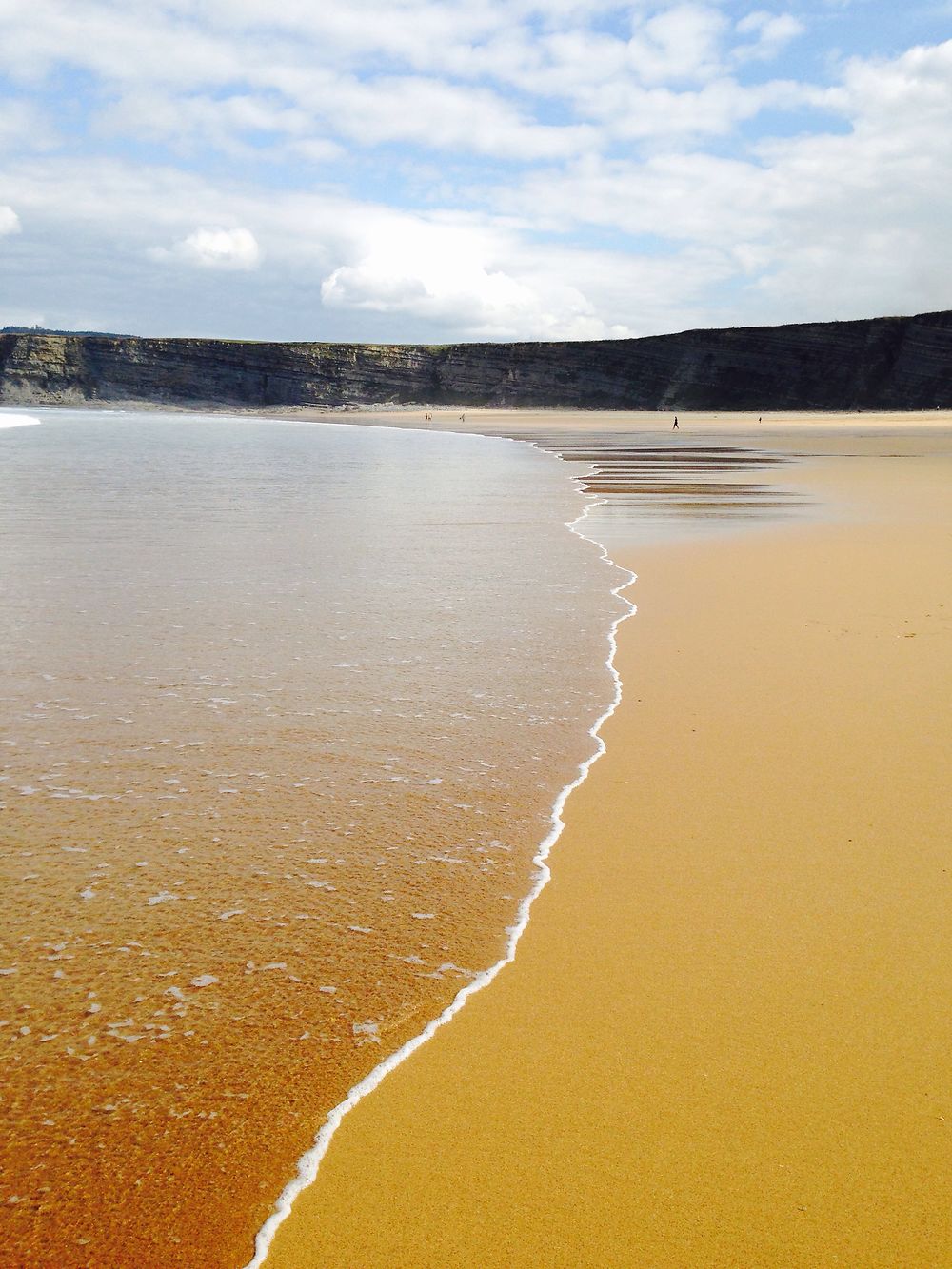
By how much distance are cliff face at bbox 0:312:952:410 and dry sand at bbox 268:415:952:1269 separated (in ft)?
259

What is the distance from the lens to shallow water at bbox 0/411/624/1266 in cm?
203

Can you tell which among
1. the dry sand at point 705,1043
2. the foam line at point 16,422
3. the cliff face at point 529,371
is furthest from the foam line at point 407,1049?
the cliff face at point 529,371

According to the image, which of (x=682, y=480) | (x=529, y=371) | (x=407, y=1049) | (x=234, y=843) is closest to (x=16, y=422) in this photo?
(x=682, y=480)

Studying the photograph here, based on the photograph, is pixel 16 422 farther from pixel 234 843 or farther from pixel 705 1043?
pixel 705 1043

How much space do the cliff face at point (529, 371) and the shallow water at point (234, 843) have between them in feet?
254

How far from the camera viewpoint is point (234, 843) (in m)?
3.36

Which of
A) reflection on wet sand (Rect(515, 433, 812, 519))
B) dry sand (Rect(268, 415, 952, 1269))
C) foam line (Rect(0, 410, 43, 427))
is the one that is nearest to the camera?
dry sand (Rect(268, 415, 952, 1269))

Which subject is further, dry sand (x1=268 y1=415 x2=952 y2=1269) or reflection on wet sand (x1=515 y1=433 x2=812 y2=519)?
reflection on wet sand (x1=515 y1=433 x2=812 y2=519)

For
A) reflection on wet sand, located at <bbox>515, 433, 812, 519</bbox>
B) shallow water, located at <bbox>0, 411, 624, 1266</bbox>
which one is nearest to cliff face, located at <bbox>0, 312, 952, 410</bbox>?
reflection on wet sand, located at <bbox>515, 433, 812, 519</bbox>

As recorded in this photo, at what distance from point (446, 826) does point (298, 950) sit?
0.92 meters

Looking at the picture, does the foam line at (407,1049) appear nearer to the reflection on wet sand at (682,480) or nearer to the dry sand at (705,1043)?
the dry sand at (705,1043)

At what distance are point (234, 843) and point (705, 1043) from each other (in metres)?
1.66

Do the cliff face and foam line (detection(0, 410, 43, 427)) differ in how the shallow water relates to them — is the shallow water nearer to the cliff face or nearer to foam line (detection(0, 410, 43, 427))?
foam line (detection(0, 410, 43, 427))

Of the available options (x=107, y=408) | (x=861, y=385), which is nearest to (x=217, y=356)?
(x=107, y=408)
